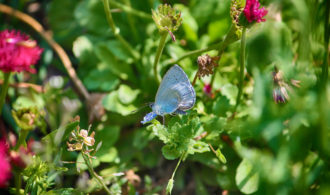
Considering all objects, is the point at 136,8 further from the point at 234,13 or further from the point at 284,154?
the point at 284,154

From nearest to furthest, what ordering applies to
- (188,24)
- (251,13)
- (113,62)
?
1. (251,13)
2. (188,24)
3. (113,62)

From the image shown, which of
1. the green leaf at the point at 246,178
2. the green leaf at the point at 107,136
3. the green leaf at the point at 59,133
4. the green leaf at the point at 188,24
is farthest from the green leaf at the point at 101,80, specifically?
the green leaf at the point at 246,178

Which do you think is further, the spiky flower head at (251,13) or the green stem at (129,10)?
the green stem at (129,10)

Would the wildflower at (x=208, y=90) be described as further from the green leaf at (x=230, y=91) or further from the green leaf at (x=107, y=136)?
the green leaf at (x=107, y=136)

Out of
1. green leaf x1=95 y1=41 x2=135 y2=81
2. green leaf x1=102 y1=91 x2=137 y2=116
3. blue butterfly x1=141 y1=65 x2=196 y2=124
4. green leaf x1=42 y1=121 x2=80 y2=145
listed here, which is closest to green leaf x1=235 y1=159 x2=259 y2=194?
blue butterfly x1=141 y1=65 x2=196 y2=124

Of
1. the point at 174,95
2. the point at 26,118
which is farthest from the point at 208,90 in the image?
the point at 26,118

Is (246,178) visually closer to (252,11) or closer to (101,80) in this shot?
(252,11)

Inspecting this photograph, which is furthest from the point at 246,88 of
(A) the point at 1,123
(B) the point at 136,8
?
(A) the point at 1,123

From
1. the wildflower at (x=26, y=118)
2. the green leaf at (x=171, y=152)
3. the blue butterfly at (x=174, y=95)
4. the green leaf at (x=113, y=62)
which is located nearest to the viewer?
the wildflower at (x=26, y=118)
